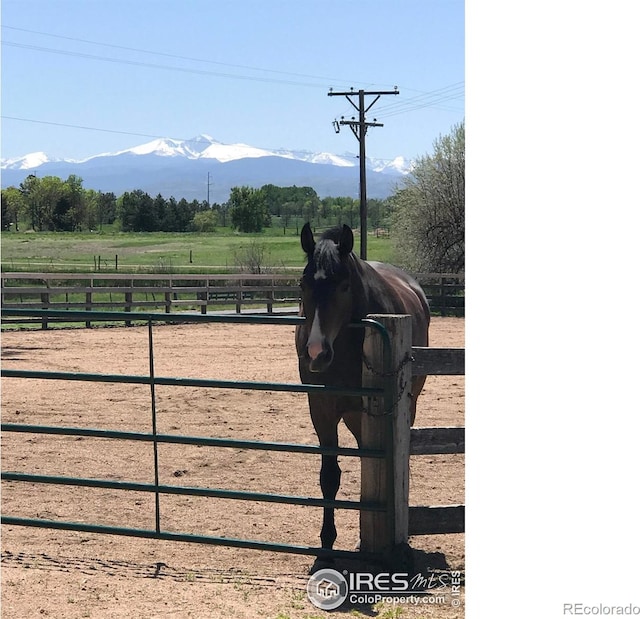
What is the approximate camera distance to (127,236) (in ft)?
379

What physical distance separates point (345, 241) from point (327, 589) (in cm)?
184

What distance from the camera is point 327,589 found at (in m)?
4.14

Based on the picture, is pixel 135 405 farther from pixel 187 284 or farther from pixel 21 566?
pixel 187 284

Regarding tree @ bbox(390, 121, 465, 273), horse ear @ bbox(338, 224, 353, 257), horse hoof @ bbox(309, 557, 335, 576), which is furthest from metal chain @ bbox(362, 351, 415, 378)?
tree @ bbox(390, 121, 465, 273)

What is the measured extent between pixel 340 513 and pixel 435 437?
1318 mm

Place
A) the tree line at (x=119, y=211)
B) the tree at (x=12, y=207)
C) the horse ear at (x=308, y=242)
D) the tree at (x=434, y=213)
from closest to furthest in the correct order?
the horse ear at (x=308, y=242), the tree at (x=434, y=213), the tree line at (x=119, y=211), the tree at (x=12, y=207)

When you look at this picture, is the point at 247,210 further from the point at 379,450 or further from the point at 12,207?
the point at 379,450

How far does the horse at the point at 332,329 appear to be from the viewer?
4273 mm

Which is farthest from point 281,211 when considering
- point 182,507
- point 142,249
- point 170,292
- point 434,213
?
point 182,507

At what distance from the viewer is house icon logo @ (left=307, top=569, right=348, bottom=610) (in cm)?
398

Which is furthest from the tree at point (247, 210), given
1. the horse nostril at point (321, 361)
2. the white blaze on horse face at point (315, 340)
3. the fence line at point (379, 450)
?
the horse nostril at point (321, 361)

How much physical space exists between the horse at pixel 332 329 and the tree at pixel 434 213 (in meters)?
31.7

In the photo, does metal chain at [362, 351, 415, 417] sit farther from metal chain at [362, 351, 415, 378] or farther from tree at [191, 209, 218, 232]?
tree at [191, 209, 218, 232]

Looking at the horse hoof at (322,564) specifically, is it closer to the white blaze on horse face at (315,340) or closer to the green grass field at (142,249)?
the white blaze on horse face at (315,340)
